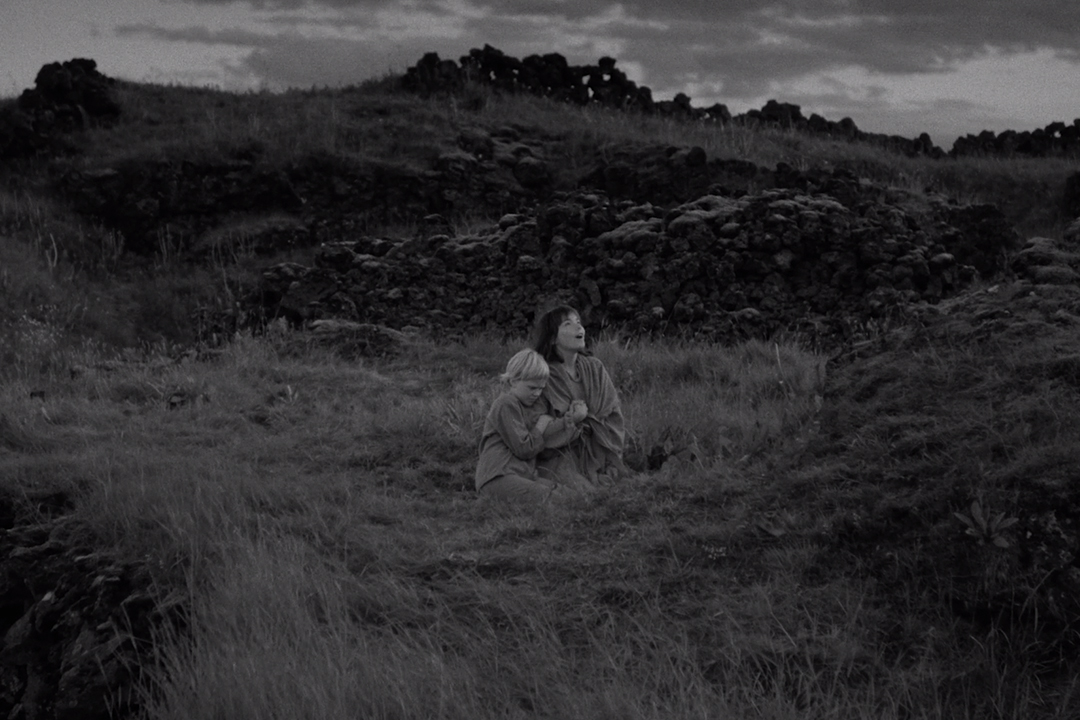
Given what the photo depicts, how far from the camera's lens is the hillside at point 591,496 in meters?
4.97

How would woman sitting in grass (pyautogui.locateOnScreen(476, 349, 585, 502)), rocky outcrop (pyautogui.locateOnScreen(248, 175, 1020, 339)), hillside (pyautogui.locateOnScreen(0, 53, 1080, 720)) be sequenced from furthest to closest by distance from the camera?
1. rocky outcrop (pyautogui.locateOnScreen(248, 175, 1020, 339))
2. woman sitting in grass (pyautogui.locateOnScreen(476, 349, 585, 502))
3. hillside (pyautogui.locateOnScreen(0, 53, 1080, 720))

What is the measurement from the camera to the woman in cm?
836

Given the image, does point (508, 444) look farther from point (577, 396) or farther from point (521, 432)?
point (577, 396)

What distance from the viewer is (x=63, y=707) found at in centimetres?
592

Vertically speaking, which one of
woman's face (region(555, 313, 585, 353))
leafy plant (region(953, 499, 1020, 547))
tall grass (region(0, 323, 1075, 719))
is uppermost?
woman's face (region(555, 313, 585, 353))

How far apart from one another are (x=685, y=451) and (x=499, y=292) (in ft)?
24.9

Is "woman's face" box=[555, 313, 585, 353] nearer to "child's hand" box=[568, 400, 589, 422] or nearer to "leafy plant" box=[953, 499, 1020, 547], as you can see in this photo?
"child's hand" box=[568, 400, 589, 422]

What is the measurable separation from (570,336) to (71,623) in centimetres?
370

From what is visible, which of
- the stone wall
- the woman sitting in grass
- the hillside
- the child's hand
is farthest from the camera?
the stone wall

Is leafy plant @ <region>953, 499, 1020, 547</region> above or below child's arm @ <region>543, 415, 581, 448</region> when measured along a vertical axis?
above

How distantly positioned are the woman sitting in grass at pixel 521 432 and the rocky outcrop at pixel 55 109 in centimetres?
1710

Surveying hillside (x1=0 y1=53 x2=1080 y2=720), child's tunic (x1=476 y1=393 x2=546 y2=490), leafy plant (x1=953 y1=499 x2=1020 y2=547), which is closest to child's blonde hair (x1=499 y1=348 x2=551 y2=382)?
child's tunic (x1=476 y1=393 x2=546 y2=490)

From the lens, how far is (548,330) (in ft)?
27.6

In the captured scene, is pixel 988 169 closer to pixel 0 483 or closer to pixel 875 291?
pixel 875 291
